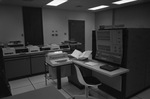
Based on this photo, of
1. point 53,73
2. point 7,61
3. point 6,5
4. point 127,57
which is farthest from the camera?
point 6,5

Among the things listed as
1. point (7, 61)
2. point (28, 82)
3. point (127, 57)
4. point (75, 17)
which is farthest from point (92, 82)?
point (75, 17)

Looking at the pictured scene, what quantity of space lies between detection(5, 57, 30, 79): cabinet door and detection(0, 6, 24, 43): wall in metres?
2.14

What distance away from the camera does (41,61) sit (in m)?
4.19

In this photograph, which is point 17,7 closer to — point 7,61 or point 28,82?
point 7,61

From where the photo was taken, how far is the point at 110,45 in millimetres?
2465

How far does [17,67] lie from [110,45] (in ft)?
9.80

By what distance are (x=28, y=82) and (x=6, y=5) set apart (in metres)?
3.70

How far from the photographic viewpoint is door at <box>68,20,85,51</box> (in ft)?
23.2

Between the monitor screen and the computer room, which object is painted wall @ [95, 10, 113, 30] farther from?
the monitor screen

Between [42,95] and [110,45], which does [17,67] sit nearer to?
[110,45]

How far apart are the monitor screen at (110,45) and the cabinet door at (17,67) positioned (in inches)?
95.8

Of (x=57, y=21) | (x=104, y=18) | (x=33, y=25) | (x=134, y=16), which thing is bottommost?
(x=33, y=25)

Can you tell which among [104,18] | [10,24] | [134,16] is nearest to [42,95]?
[10,24]

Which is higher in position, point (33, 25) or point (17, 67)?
point (33, 25)
